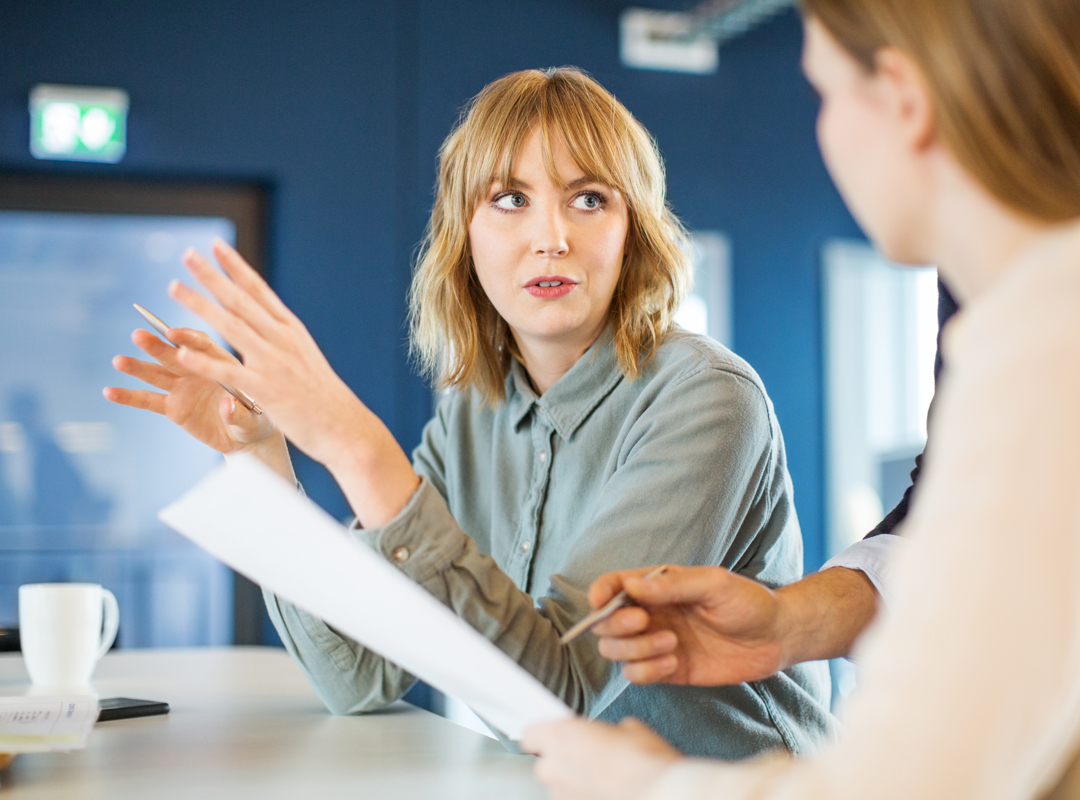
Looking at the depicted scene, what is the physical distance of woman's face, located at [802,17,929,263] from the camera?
1.96 feet

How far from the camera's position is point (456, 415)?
1658mm

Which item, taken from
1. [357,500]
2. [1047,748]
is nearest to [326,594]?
[357,500]

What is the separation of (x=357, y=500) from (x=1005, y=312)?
570 mm

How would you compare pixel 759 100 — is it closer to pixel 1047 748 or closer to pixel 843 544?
pixel 843 544

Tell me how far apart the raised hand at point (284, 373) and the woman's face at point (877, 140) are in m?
0.40

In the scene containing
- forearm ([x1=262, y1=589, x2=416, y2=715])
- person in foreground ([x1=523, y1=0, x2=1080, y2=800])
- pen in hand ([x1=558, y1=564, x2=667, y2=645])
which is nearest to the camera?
person in foreground ([x1=523, y1=0, x2=1080, y2=800])

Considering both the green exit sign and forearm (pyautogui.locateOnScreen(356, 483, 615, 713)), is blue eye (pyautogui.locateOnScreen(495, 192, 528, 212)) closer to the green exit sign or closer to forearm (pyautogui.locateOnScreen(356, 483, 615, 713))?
forearm (pyautogui.locateOnScreen(356, 483, 615, 713))

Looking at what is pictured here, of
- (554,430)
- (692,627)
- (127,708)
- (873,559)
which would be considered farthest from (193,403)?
(873,559)

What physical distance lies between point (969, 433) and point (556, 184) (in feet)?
3.30

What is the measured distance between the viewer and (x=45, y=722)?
3.23 ft

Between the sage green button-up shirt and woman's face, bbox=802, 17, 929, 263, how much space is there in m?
0.45

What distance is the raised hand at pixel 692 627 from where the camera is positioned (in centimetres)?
87

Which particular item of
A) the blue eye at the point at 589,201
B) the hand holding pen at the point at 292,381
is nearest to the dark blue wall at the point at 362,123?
the blue eye at the point at 589,201

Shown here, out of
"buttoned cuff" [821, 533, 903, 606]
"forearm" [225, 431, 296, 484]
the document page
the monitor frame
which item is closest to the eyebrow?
"forearm" [225, 431, 296, 484]
